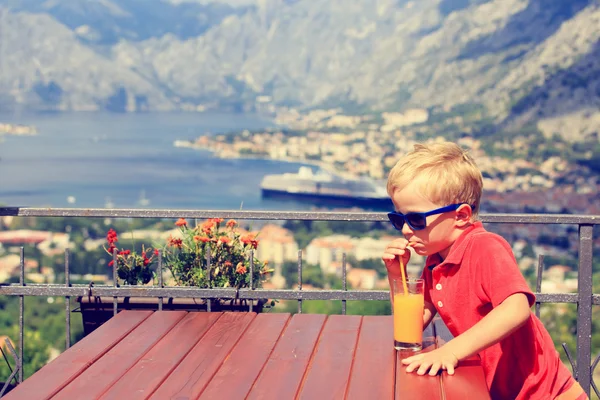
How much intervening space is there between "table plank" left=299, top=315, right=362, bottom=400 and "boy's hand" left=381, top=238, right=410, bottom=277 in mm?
261

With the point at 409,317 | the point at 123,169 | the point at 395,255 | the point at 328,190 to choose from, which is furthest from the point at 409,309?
the point at 123,169

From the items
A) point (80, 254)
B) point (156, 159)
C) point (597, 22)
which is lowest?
point (80, 254)

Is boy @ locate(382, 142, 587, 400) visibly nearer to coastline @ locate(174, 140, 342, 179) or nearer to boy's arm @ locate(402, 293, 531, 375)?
boy's arm @ locate(402, 293, 531, 375)

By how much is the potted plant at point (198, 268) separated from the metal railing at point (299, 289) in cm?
14

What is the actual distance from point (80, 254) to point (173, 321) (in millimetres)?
48158

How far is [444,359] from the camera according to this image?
6.31 ft

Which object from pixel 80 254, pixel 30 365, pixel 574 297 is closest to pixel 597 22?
pixel 80 254

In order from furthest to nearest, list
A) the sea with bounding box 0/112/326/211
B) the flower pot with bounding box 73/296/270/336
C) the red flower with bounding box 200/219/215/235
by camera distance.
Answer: the sea with bounding box 0/112/326/211 → the red flower with bounding box 200/219/215/235 → the flower pot with bounding box 73/296/270/336

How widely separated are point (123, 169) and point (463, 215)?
399ft

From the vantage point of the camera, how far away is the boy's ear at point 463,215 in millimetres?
2025

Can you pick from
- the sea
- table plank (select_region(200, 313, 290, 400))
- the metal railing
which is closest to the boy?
table plank (select_region(200, 313, 290, 400))

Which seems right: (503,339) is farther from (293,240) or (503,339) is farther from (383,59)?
(383,59)

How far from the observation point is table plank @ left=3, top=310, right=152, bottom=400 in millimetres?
1867

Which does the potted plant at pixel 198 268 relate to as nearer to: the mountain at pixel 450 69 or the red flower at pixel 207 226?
the red flower at pixel 207 226
